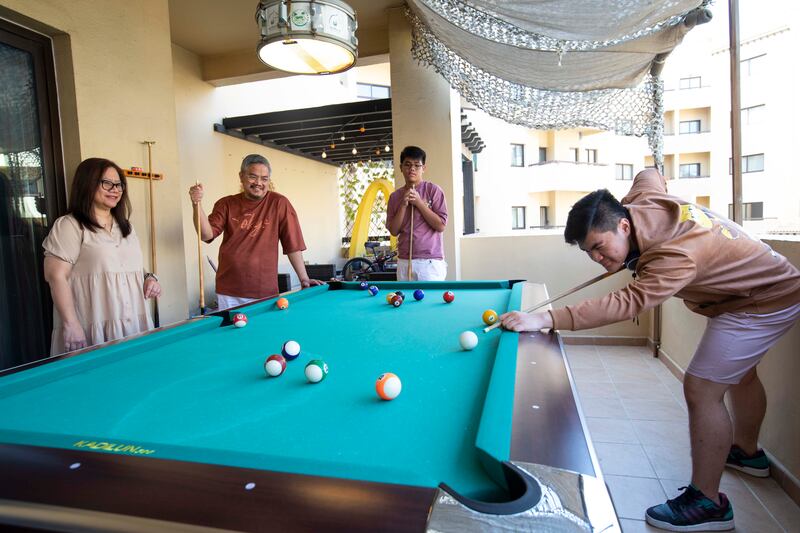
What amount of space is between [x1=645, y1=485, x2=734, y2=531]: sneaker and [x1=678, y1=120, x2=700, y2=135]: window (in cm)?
1966

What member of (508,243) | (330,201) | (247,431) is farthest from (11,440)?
(330,201)

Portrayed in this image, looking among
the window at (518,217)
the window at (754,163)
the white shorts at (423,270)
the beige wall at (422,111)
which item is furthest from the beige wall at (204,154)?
the window at (754,163)

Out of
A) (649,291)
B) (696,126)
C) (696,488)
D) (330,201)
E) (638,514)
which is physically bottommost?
(638,514)

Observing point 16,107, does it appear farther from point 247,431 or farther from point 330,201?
point 330,201

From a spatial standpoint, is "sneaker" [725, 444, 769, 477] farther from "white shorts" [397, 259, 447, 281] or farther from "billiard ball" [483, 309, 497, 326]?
"white shorts" [397, 259, 447, 281]

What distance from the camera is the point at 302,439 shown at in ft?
2.82

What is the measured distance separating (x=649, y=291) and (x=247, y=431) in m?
1.27

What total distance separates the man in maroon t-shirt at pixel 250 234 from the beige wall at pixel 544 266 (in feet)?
7.00

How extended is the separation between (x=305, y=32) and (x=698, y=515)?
241 centimetres

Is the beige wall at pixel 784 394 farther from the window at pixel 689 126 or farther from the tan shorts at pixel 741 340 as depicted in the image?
the window at pixel 689 126

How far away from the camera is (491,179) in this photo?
38.9 feet

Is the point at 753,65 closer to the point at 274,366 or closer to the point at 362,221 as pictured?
the point at 362,221

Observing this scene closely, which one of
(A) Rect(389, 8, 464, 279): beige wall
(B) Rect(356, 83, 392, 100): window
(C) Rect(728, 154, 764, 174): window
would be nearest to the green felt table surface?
(A) Rect(389, 8, 464, 279): beige wall

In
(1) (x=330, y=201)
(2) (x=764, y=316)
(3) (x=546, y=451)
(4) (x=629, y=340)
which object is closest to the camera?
(3) (x=546, y=451)
